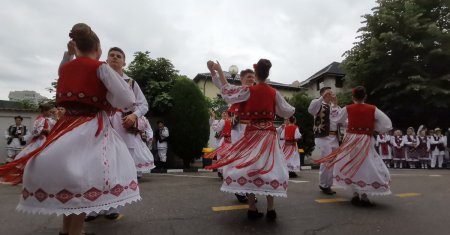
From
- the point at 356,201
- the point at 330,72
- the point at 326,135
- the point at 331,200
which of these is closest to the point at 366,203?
the point at 356,201

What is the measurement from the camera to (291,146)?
1030cm

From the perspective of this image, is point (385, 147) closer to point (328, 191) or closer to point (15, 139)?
point (328, 191)

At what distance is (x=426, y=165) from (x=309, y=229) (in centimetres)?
1581

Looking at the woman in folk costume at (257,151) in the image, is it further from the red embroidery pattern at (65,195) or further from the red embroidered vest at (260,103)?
the red embroidery pattern at (65,195)

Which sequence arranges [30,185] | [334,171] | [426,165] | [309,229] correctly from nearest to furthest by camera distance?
[30,185]
[309,229]
[334,171]
[426,165]

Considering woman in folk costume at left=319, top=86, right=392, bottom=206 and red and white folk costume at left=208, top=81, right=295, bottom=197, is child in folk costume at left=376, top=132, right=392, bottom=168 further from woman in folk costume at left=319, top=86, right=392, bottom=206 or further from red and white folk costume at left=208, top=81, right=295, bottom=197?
red and white folk costume at left=208, top=81, right=295, bottom=197

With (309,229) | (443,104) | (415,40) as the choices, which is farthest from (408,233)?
(415,40)

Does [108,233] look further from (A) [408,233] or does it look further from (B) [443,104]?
(B) [443,104]

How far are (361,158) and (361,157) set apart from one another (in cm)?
2

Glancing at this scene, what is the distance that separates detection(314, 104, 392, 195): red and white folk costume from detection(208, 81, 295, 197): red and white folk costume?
1.55 meters

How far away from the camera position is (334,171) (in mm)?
6070

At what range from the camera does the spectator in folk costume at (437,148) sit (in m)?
16.8

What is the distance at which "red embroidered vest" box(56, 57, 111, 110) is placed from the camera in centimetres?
300

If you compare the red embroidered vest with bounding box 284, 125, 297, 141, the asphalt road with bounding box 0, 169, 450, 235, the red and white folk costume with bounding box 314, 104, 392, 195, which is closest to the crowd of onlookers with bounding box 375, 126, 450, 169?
the red embroidered vest with bounding box 284, 125, 297, 141
